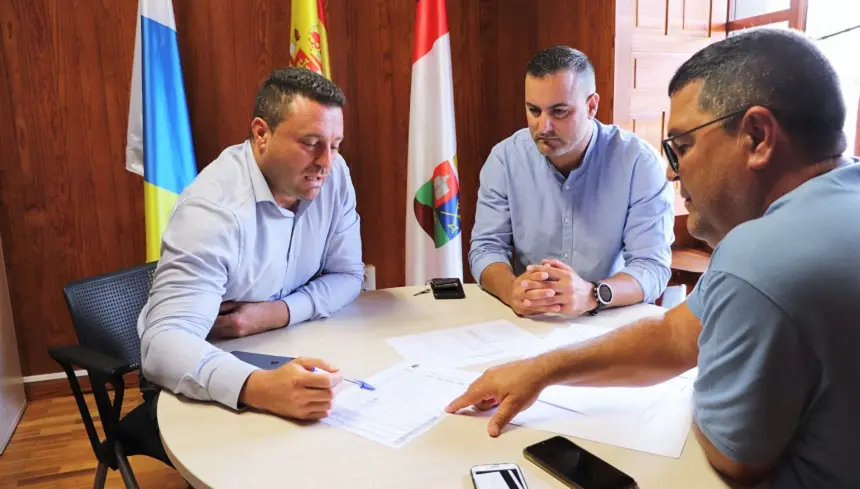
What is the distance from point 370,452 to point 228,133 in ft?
7.97

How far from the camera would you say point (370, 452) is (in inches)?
39.3

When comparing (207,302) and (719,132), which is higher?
(719,132)

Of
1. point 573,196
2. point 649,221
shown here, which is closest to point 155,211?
point 573,196

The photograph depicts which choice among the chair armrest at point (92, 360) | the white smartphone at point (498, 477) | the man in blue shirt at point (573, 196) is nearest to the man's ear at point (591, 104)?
the man in blue shirt at point (573, 196)

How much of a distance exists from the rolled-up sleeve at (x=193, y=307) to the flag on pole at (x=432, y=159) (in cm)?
161

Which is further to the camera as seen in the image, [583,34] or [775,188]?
[583,34]

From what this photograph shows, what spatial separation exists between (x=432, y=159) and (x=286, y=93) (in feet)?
4.89

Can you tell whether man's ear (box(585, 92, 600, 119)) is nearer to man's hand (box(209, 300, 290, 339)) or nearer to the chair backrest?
man's hand (box(209, 300, 290, 339))

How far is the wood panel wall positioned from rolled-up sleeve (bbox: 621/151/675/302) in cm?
84

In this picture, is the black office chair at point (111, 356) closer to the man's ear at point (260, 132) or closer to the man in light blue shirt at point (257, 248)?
the man in light blue shirt at point (257, 248)

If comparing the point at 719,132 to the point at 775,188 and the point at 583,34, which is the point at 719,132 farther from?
the point at 583,34

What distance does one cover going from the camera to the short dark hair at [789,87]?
0.84 metres

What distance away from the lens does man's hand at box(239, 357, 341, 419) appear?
109 cm

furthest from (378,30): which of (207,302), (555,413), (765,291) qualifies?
(765,291)
